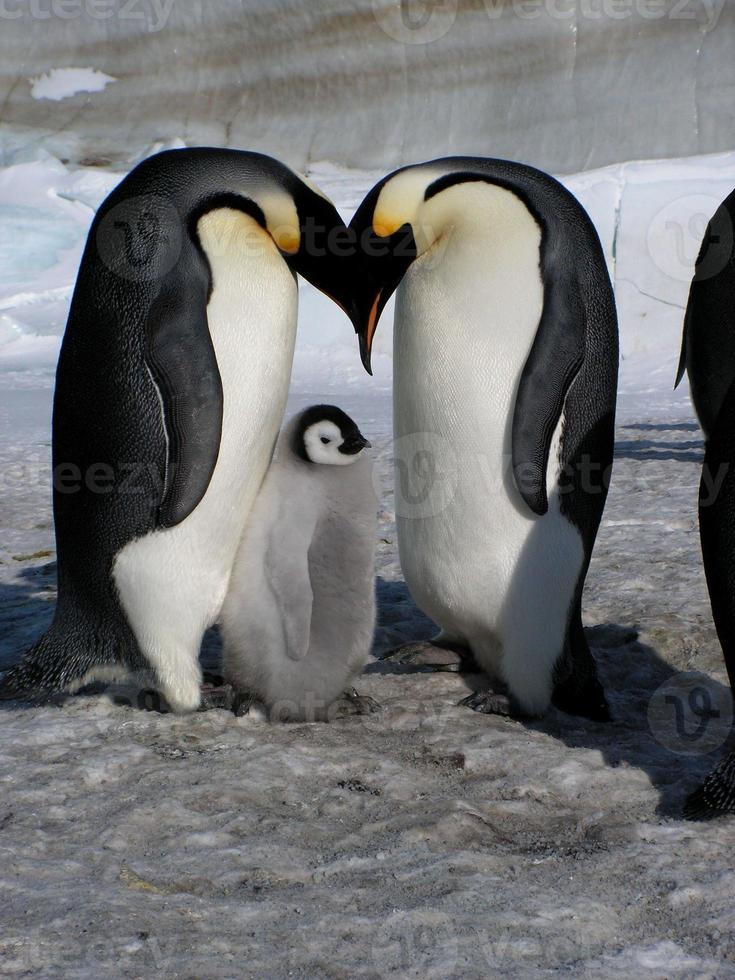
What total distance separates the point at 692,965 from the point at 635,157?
Result: 854cm

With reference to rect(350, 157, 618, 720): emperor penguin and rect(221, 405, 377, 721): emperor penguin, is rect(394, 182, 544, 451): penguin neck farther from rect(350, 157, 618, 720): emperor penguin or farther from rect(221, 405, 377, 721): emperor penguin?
rect(221, 405, 377, 721): emperor penguin

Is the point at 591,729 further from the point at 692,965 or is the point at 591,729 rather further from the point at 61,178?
the point at 61,178

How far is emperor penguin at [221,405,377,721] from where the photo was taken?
89.3 inches

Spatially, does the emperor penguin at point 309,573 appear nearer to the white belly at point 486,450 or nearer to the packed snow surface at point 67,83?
the white belly at point 486,450

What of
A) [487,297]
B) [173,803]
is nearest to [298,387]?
[487,297]

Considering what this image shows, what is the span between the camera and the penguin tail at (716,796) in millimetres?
1791

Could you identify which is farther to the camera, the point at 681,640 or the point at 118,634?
the point at 681,640

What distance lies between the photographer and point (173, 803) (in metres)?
1.84
